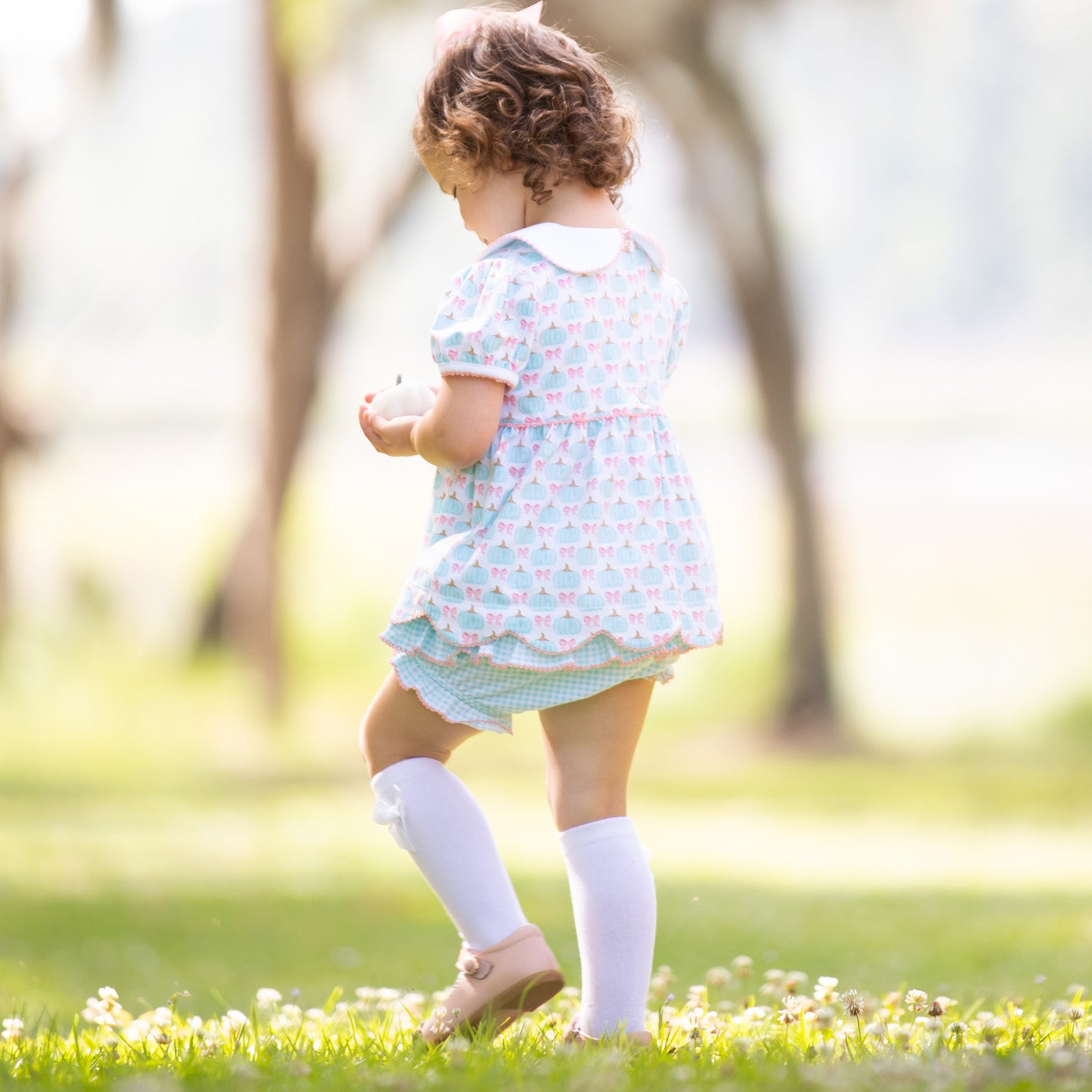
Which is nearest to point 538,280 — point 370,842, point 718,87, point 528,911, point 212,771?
point 528,911

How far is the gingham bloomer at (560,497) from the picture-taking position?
2.28m

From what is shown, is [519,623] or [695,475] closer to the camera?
[519,623]

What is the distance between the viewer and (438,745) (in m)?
2.42

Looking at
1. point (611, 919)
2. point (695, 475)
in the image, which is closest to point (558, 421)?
point (611, 919)

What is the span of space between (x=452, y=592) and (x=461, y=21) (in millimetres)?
889

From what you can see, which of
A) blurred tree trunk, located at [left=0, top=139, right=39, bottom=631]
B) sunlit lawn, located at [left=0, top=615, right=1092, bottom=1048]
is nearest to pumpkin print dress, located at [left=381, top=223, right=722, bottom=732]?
sunlit lawn, located at [left=0, top=615, right=1092, bottom=1048]

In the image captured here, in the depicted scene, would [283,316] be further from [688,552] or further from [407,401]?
[688,552]

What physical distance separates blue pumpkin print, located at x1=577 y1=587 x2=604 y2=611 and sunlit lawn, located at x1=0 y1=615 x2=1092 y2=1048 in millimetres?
1116

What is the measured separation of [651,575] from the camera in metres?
2.32

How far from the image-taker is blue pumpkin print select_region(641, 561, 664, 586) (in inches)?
91.2

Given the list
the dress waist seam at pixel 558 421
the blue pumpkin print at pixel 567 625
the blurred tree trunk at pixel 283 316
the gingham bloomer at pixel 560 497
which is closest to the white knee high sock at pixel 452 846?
the gingham bloomer at pixel 560 497

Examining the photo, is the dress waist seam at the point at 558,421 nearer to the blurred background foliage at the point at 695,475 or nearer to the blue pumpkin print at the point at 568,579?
the blue pumpkin print at the point at 568,579

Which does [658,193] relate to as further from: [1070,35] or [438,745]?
[438,745]

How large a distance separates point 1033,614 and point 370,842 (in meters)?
12.4
